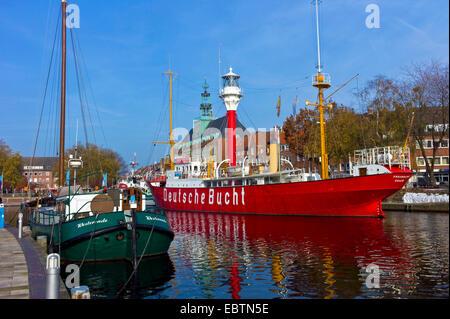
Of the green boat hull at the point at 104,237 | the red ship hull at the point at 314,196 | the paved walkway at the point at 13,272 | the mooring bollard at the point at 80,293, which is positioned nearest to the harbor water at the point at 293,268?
the green boat hull at the point at 104,237

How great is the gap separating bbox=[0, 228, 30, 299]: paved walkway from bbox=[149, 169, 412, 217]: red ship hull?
39.3 ft

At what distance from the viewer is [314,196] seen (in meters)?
29.1

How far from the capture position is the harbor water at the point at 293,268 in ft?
32.9

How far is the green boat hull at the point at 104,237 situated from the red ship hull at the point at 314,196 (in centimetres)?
1127

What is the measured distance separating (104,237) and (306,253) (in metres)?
7.90

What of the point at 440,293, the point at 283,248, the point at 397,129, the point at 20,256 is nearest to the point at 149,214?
the point at 20,256

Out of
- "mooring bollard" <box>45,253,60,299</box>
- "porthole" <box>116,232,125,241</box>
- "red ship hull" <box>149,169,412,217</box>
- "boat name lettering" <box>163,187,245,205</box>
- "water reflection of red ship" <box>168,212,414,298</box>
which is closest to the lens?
"mooring bollard" <box>45,253,60,299</box>

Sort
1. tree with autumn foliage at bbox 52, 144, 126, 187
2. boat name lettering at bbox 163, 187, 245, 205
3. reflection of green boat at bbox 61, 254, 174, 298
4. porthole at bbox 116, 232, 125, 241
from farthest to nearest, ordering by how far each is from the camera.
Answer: tree with autumn foliage at bbox 52, 144, 126, 187, boat name lettering at bbox 163, 187, 245, 205, porthole at bbox 116, 232, 125, 241, reflection of green boat at bbox 61, 254, 174, 298

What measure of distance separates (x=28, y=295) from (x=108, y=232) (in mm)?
5599

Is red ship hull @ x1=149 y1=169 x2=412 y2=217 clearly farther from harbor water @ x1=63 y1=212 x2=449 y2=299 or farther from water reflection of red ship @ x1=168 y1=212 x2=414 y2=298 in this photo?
harbor water @ x1=63 y1=212 x2=449 y2=299

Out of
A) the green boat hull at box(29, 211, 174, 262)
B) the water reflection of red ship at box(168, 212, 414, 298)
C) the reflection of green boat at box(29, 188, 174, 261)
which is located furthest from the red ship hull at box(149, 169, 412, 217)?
the green boat hull at box(29, 211, 174, 262)

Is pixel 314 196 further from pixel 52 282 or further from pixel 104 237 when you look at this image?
pixel 52 282

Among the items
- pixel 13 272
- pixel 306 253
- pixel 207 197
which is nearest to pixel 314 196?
pixel 207 197

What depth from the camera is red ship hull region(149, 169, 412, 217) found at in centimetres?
2680
